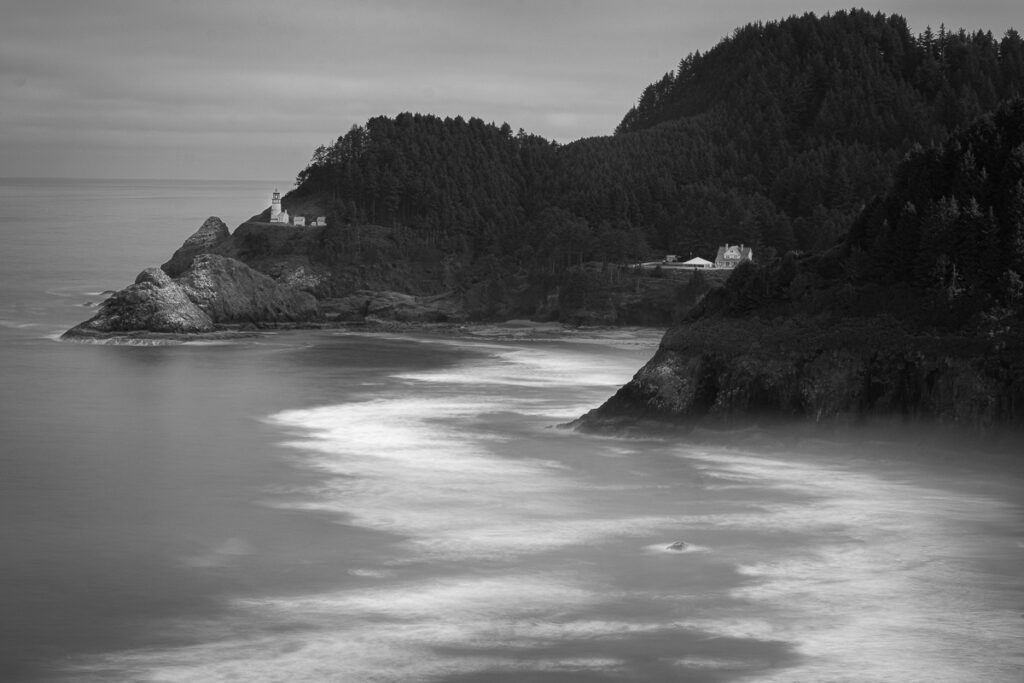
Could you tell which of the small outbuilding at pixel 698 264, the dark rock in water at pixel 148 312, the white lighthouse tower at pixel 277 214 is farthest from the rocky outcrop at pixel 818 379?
the white lighthouse tower at pixel 277 214

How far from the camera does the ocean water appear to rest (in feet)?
74.8

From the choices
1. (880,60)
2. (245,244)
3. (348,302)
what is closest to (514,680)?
(348,302)

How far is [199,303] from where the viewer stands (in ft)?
287

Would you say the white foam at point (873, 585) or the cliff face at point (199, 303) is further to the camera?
the cliff face at point (199, 303)

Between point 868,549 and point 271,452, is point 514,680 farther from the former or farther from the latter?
point 271,452

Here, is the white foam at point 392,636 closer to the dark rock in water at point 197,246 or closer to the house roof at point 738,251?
the house roof at point 738,251

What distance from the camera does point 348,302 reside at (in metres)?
101

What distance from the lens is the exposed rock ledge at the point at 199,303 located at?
82.9 meters

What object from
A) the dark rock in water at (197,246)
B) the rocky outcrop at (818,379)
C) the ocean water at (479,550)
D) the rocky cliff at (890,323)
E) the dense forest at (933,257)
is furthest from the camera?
the dark rock in water at (197,246)

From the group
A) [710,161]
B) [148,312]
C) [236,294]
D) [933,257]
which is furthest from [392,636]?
[710,161]

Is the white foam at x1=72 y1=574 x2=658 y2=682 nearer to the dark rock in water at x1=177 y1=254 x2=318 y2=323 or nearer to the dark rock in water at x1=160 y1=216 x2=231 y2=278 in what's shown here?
the dark rock in water at x1=177 y1=254 x2=318 y2=323

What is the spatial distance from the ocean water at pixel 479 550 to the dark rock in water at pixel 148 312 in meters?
26.7

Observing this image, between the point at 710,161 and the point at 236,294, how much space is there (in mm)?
56276

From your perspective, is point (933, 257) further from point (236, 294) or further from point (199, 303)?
point (236, 294)
